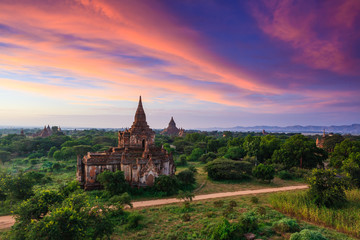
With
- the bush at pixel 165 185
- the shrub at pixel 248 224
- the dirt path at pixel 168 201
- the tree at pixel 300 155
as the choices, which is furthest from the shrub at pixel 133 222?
the tree at pixel 300 155

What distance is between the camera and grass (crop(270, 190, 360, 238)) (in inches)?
713

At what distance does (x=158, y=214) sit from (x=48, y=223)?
11929mm

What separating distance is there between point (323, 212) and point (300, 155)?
26159mm

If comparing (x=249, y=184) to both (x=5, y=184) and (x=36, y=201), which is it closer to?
(x=36, y=201)

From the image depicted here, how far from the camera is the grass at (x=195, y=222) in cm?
1664

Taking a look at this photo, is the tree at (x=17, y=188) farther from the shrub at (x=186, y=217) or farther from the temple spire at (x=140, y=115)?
the temple spire at (x=140, y=115)

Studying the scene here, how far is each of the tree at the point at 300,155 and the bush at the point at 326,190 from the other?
22191mm

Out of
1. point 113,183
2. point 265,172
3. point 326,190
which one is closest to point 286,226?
point 326,190

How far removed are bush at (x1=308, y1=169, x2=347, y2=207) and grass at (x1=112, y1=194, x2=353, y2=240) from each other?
17.3 ft

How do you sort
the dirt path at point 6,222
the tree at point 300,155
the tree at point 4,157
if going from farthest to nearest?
1. the tree at point 4,157
2. the tree at point 300,155
3. the dirt path at point 6,222

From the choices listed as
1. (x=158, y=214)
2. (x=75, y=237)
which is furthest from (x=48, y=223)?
(x=158, y=214)

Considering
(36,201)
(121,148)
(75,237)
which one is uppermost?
(121,148)

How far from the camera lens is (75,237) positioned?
1198cm

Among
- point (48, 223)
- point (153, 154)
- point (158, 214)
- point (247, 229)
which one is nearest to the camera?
point (48, 223)
